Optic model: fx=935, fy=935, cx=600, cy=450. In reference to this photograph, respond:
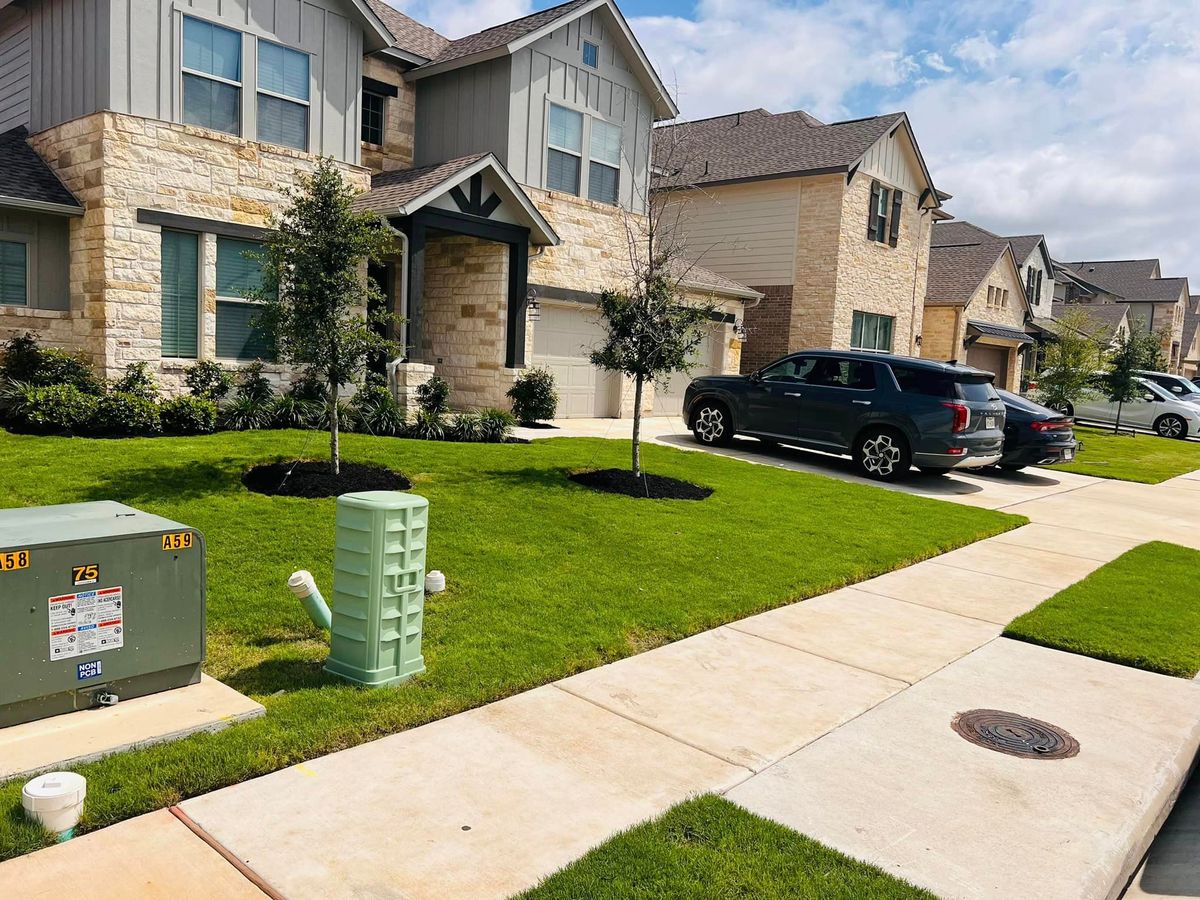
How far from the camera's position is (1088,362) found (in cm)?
2492

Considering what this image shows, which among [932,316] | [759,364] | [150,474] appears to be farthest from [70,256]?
[932,316]

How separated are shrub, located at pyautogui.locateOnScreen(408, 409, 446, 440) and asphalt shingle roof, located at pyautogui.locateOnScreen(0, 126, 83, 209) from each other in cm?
566

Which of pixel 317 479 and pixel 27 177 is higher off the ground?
pixel 27 177

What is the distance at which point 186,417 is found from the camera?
40.3ft

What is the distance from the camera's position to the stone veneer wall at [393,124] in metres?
18.1

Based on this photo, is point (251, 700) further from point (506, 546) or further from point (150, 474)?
point (150, 474)

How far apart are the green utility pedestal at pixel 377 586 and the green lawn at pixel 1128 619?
443 cm

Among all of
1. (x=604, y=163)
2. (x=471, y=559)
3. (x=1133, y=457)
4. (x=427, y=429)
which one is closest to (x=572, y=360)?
(x=604, y=163)

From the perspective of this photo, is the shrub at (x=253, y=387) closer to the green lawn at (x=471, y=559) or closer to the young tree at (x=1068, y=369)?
the green lawn at (x=471, y=559)

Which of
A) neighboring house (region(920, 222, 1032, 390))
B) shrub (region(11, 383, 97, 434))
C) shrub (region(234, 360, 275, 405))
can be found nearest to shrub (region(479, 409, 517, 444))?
shrub (region(234, 360, 275, 405))

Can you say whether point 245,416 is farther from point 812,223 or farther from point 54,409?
point 812,223

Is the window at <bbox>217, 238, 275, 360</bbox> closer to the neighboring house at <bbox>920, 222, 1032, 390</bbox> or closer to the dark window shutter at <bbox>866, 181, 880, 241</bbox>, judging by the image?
the dark window shutter at <bbox>866, 181, 880, 241</bbox>

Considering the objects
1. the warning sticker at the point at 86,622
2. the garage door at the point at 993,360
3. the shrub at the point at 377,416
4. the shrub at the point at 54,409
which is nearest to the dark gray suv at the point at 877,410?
the shrub at the point at 377,416

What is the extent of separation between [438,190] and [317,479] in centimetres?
757
